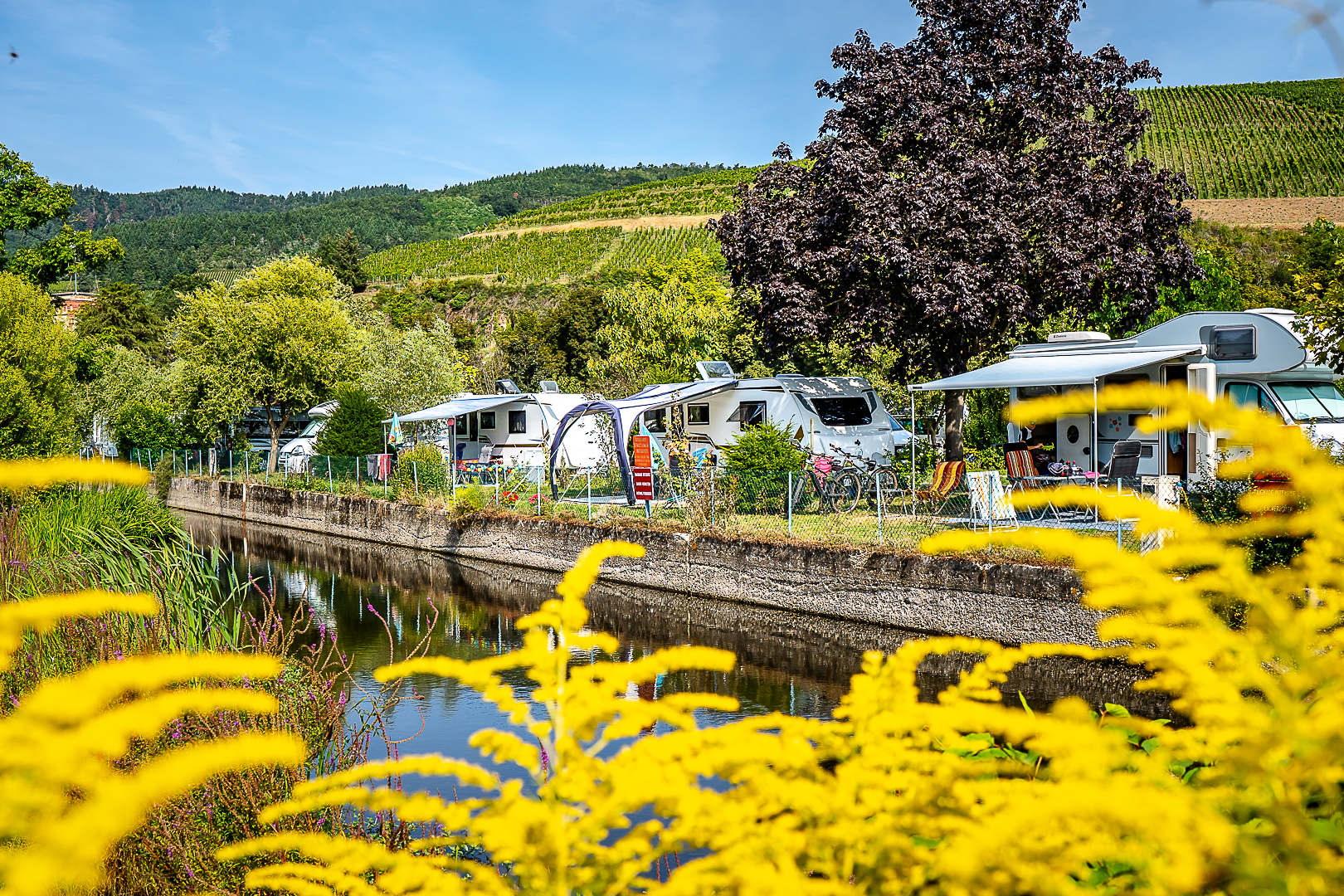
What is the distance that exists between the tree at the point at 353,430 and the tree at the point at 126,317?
35.3m

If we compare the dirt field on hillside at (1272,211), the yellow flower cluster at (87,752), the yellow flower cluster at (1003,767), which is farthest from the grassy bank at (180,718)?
the dirt field on hillside at (1272,211)

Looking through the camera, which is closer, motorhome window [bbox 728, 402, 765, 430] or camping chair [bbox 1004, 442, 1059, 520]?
camping chair [bbox 1004, 442, 1059, 520]

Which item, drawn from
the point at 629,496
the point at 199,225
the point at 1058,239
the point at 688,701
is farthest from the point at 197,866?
the point at 199,225

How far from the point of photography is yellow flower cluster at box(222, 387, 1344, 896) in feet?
4.55

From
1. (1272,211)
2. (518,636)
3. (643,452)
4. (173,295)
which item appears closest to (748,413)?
(643,452)

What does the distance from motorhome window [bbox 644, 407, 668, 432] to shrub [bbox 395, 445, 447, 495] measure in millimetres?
4554

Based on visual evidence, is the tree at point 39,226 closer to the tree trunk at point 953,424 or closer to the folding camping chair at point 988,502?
the tree trunk at point 953,424

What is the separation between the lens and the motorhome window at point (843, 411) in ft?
62.0

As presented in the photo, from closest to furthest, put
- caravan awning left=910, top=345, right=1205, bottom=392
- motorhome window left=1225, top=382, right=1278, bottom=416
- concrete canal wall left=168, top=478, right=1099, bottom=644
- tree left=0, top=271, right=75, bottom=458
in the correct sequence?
concrete canal wall left=168, top=478, right=1099, bottom=644 → tree left=0, top=271, right=75, bottom=458 → caravan awning left=910, top=345, right=1205, bottom=392 → motorhome window left=1225, top=382, right=1278, bottom=416

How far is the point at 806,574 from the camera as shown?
12.8 m

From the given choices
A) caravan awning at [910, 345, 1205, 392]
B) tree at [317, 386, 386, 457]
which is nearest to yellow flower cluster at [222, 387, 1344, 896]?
caravan awning at [910, 345, 1205, 392]

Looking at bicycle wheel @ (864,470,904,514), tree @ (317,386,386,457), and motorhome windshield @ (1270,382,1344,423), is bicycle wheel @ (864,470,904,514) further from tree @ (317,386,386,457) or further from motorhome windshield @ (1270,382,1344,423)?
tree @ (317,386,386,457)

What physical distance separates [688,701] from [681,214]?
7868 centimetres

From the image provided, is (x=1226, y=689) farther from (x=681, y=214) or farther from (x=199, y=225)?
(x=199, y=225)
